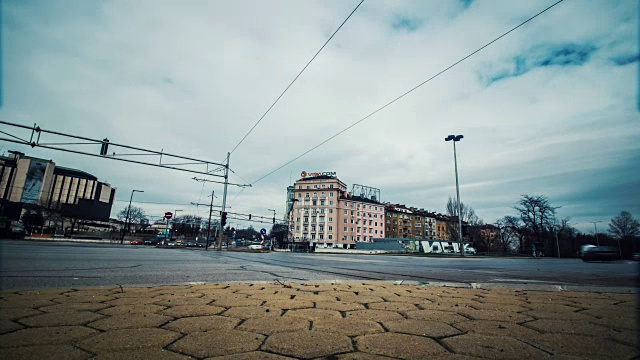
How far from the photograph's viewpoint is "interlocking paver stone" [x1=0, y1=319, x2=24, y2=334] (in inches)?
60.6

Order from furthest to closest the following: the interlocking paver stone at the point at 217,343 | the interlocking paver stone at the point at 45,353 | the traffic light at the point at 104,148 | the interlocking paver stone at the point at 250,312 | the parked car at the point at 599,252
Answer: the parked car at the point at 599,252, the traffic light at the point at 104,148, the interlocking paver stone at the point at 250,312, the interlocking paver stone at the point at 217,343, the interlocking paver stone at the point at 45,353

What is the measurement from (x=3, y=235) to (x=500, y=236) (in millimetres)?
84040

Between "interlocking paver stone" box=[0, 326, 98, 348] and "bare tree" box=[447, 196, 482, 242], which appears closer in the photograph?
"interlocking paver stone" box=[0, 326, 98, 348]

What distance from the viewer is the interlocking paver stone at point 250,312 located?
6.67 ft

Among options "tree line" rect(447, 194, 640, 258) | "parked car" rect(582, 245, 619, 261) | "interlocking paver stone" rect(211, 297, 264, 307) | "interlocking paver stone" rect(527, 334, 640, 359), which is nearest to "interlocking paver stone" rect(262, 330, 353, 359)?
"interlocking paver stone" rect(211, 297, 264, 307)


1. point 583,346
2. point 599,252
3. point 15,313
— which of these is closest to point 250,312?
point 15,313

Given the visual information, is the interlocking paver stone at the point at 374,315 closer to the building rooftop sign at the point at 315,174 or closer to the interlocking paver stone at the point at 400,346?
the interlocking paver stone at the point at 400,346

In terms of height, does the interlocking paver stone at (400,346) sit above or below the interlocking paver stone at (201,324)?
above

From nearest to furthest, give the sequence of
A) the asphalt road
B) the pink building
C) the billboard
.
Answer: the asphalt road
the billboard
the pink building

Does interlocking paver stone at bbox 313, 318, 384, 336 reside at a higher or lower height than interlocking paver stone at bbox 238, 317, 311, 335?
higher

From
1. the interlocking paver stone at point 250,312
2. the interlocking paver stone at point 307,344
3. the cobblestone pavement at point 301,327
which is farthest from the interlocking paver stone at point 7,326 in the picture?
the interlocking paver stone at point 307,344

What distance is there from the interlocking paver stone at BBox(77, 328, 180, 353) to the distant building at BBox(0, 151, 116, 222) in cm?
5251

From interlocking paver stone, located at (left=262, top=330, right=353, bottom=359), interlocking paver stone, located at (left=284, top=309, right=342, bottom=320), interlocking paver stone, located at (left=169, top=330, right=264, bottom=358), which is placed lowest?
interlocking paver stone, located at (left=284, top=309, right=342, bottom=320)

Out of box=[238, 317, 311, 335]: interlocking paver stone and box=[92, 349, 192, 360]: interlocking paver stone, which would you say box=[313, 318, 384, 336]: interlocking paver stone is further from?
box=[92, 349, 192, 360]: interlocking paver stone
